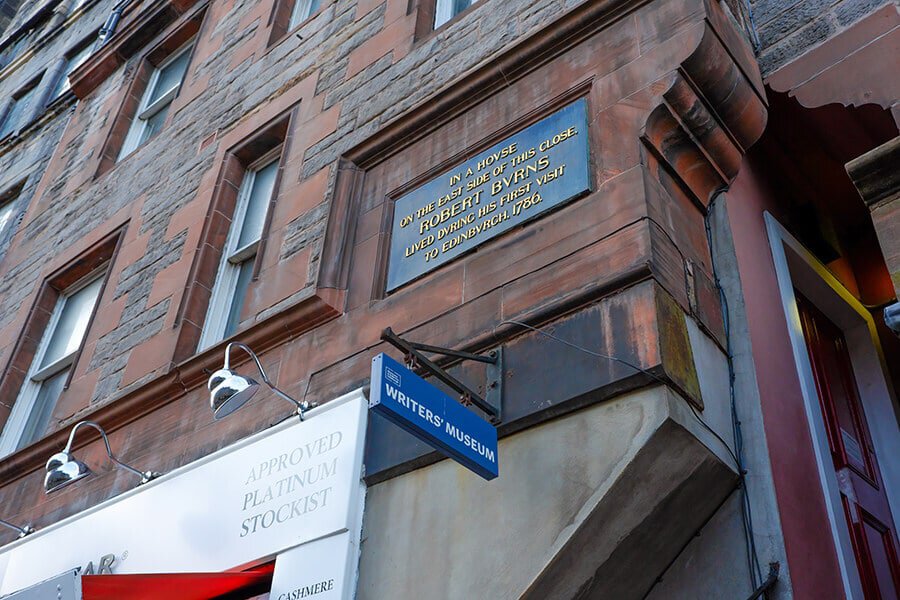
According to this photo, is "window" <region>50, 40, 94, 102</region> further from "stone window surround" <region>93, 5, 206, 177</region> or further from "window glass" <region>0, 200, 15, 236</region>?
"stone window surround" <region>93, 5, 206, 177</region>

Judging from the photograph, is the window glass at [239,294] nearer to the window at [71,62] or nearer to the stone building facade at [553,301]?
the stone building facade at [553,301]

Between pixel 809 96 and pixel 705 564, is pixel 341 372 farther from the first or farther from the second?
pixel 809 96

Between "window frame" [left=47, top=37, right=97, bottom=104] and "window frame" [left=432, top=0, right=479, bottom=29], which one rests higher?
"window frame" [left=47, top=37, right=97, bottom=104]

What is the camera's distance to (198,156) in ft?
35.3

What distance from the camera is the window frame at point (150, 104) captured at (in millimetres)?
13336

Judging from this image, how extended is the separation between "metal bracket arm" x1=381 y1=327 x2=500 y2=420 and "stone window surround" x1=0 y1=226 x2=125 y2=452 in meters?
6.28

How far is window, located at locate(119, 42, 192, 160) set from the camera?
13.4m

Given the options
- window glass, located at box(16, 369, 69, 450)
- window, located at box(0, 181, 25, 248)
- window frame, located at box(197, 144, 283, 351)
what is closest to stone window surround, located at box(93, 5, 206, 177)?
window, located at box(0, 181, 25, 248)

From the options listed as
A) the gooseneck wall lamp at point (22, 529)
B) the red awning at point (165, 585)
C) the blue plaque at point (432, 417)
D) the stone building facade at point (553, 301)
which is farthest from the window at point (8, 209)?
the blue plaque at point (432, 417)

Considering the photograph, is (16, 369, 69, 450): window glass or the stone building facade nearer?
the stone building facade

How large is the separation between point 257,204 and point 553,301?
502cm

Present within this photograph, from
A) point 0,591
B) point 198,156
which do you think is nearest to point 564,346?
point 0,591

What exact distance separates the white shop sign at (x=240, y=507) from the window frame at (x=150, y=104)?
21.3 feet

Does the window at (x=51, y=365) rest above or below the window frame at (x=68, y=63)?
below
